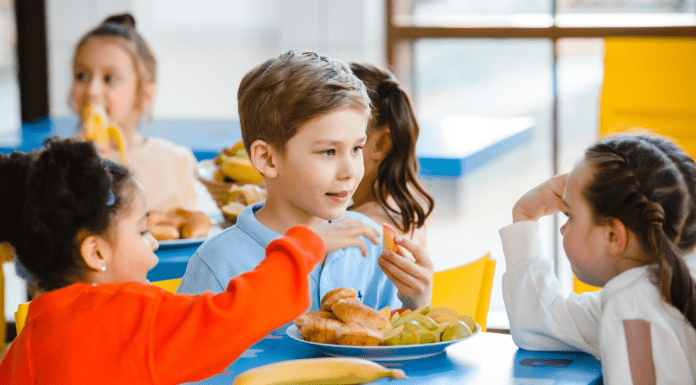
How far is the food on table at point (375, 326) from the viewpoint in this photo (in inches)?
45.1

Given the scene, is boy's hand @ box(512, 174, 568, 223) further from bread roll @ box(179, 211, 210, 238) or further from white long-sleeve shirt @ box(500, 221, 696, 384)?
bread roll @ box(179, 211, 210, 238)

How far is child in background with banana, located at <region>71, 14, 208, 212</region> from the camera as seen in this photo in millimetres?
2873

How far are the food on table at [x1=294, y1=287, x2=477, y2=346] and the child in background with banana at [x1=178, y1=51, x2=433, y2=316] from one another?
154 mm

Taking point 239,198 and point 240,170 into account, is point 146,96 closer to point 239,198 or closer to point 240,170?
point 240,170

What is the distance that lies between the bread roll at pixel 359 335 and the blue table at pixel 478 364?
0.13 feet

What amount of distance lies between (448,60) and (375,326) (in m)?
3.28

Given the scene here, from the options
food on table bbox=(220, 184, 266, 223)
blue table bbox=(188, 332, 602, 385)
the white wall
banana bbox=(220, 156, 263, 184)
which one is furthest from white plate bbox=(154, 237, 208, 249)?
the white wall

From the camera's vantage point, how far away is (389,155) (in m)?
2.04

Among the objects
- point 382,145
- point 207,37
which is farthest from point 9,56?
point 382,145

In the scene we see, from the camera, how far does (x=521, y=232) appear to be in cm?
131

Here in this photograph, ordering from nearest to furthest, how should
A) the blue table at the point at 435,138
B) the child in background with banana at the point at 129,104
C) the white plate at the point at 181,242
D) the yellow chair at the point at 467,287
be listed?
the yellow chair at the point at 467,287 → the white plate at the point at 181,242 → the blue table at the point at 435,138 → the child in background with banana at the point at 129,104

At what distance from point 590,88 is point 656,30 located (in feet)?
2.19

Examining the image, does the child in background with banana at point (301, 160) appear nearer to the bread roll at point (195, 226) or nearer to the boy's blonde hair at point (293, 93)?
the boy's blonde hair at point (293, 93)

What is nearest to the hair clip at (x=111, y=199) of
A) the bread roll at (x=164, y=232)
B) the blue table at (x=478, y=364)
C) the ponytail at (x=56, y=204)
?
the ponytail at (x=56, y=204)
